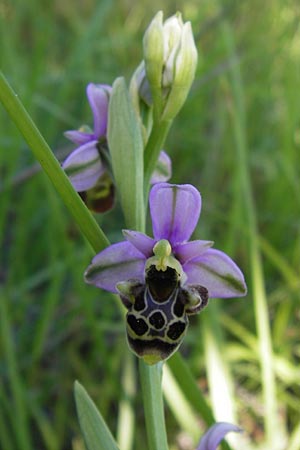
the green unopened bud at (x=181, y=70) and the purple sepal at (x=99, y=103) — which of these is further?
the purple sepal at (x=99, y=103)

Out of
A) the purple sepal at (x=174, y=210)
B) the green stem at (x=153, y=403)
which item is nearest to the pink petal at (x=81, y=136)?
the purple sepal at (x=174, y=210)

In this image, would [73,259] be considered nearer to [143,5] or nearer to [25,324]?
[25,324]

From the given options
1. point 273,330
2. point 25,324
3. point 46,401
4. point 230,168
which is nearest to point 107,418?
point 46,401

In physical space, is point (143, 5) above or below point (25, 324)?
above

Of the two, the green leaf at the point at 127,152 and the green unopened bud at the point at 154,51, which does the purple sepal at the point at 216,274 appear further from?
the green unopened bud at the point at 154,51

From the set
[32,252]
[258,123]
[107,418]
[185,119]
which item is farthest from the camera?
[258,123]

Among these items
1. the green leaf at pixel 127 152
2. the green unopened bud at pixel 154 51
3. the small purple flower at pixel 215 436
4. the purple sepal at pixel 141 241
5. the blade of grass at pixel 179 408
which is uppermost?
the green unopened bud at pixel 154 51

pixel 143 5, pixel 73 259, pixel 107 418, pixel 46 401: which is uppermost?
pixel 143 5

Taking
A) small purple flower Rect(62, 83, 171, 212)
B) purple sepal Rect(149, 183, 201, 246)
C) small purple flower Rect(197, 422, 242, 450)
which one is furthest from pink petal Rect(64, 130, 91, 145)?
small purple flower Rect(197, 422, 242, 450)
